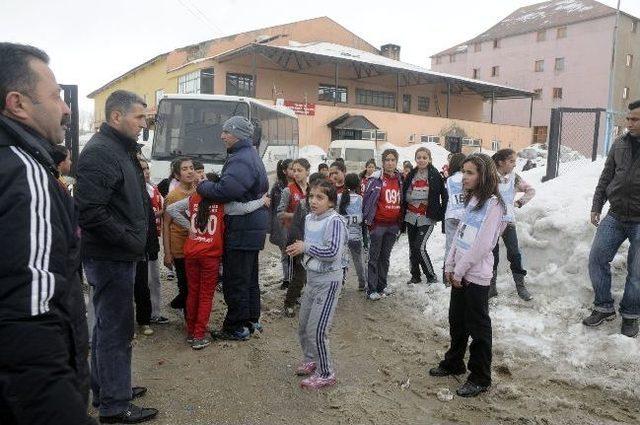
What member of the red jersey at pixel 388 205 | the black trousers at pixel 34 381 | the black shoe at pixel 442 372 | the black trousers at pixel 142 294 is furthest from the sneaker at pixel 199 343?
the black trousers at pixel 34 381

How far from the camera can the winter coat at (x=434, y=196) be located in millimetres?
6781

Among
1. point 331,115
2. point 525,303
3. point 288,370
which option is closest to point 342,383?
point 288,370

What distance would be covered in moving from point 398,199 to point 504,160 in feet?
4.75

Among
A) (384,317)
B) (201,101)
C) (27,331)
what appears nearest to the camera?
(27,331)

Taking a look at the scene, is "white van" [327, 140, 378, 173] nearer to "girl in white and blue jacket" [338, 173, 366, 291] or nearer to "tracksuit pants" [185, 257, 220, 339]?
"girl in white and blue jacket" [338, 173, 366, 291]

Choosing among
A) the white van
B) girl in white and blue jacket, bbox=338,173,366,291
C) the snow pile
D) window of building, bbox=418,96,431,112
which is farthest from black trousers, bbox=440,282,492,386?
window of building, bbox=418,96,431,112

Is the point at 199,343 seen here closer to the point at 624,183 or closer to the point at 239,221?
the point at 239,221

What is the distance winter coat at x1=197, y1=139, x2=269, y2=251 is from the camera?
4410 millimetres

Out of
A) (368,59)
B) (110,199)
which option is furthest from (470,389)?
(368,59)

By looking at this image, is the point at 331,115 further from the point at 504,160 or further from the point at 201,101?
the point at 504,160

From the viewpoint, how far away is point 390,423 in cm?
338

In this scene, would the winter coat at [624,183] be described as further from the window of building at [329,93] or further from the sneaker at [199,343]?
the window of building at [329,93]

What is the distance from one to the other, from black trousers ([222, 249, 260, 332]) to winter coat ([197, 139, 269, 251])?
0.10 m

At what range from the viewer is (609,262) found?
5.02 metres
